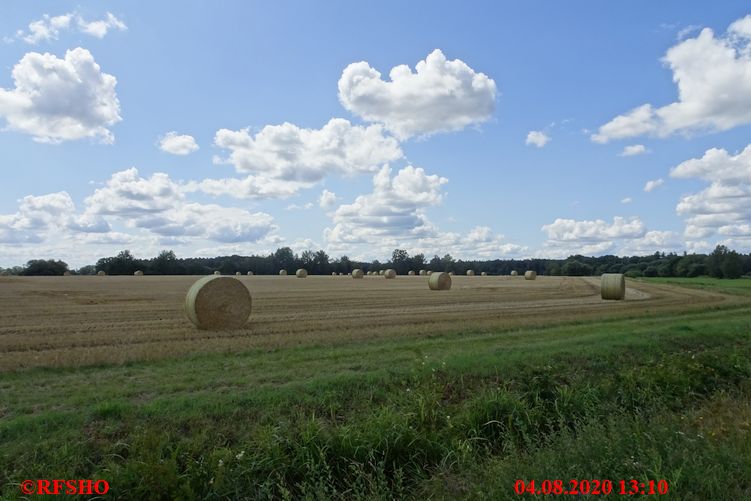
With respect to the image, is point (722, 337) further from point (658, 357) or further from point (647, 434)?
point (647, 434)

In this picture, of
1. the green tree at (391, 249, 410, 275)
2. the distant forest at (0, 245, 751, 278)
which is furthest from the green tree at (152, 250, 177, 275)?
the green tree at (391, 249, 410, 275)

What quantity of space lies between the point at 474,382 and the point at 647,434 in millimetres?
3465

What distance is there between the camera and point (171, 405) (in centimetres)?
735

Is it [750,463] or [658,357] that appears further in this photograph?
[658,357]

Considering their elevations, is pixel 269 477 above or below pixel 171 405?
below

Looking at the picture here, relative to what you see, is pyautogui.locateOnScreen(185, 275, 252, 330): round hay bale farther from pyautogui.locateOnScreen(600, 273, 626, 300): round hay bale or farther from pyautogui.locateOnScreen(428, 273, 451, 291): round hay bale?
pyautogui.locateOnScreen(428, 273, 451, 291): round hay bale

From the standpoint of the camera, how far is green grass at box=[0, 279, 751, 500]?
568 cm

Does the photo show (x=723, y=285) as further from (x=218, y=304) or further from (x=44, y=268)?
(x=44, y=268)

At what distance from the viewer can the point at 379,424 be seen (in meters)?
7.07

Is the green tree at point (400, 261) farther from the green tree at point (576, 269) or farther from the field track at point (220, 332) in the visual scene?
the field track at point (220, 332)

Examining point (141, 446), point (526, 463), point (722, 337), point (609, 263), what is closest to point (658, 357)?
point (722, 337)

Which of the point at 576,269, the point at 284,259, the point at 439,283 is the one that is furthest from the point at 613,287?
the point at 284,259

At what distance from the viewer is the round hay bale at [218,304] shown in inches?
655

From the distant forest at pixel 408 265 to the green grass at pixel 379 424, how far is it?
299 feet
